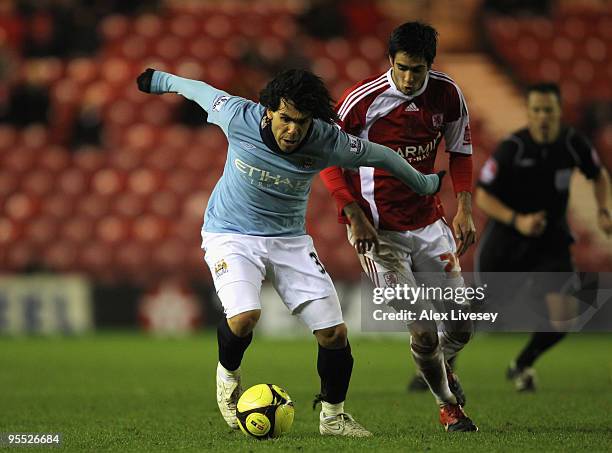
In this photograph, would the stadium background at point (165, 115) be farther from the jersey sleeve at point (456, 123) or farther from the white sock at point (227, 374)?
the white sock at point (227, 374)

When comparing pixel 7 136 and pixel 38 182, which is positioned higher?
pixel 7 136

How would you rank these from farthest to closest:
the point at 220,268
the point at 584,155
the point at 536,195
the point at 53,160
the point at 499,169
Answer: the point at 53,160
the point at 536,195
the point at 499,169
the point at 584,155
the point at 220,268

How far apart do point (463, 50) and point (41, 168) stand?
822cm

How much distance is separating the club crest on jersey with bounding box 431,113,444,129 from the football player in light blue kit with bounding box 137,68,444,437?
0.42 metres

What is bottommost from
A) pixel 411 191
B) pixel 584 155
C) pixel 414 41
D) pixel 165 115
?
pixel 411 191

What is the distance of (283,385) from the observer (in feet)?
29.4

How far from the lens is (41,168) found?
16.4m

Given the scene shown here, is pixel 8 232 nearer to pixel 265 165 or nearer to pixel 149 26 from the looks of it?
pixel 149 26

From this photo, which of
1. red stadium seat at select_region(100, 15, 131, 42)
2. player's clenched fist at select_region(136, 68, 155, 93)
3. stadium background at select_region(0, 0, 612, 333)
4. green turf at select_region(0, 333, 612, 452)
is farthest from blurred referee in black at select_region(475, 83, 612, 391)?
red stadium seat at select_region(100, 15, 131, 42)

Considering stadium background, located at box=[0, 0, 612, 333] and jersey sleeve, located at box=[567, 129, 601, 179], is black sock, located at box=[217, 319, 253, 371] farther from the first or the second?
stadium background, located at box=[0, 0, 612, 333]

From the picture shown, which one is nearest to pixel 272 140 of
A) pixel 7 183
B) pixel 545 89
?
pixel 545 89

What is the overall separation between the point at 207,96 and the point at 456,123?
147 cm

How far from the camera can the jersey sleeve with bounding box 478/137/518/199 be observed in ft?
27.1

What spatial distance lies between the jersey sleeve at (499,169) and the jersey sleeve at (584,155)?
0.43m
